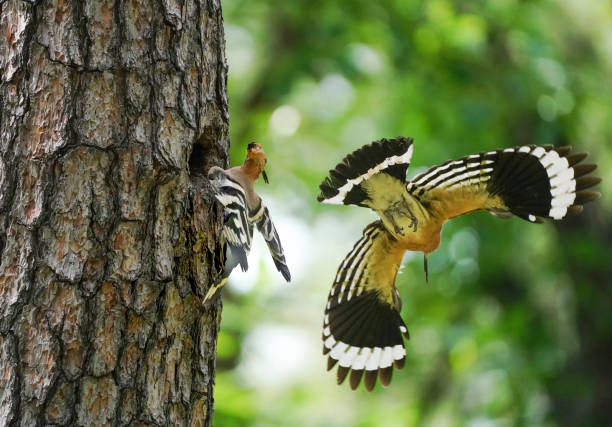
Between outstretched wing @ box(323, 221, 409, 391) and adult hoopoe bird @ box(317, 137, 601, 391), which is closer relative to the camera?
adult hoopoe bird @ box(317, 137, 601, 391)

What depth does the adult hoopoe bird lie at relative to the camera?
1.96m

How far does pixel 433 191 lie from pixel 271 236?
1.51ft

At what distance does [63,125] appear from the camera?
6.03 ft

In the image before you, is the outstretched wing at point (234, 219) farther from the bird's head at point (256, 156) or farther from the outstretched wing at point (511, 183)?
the outstretched wing at point (511, 183)

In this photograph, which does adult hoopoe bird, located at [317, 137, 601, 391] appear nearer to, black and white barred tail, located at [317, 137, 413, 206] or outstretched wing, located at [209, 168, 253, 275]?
black and white barred tail, located at [317, 137, 413, 206]

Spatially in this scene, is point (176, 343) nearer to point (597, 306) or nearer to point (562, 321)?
point (597, 306)

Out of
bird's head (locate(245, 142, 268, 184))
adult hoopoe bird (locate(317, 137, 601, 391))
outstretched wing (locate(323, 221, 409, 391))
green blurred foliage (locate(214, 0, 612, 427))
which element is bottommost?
outstretched wing (locate(323, 221, 409, 391))

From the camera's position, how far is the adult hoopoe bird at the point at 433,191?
1.96m

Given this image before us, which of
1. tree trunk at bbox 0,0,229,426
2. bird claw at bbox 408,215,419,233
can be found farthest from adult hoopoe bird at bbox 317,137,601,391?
tree trunk at bbox 0,0,229,426

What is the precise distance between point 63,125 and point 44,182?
15 cm

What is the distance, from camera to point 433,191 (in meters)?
2.03

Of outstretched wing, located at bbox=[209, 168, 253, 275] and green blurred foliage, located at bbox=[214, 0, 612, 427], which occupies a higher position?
green blurred foliage, located at bbox=[214, 0, 612, 427]

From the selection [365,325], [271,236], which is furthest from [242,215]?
[365,325]

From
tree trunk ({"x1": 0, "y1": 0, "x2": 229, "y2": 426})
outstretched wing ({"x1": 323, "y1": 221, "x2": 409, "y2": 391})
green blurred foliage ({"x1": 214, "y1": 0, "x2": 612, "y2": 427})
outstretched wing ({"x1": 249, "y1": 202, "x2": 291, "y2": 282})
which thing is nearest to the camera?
tree trunk ({"x1": 0, "y1": 0, "x2": 229, "y2": 426})
